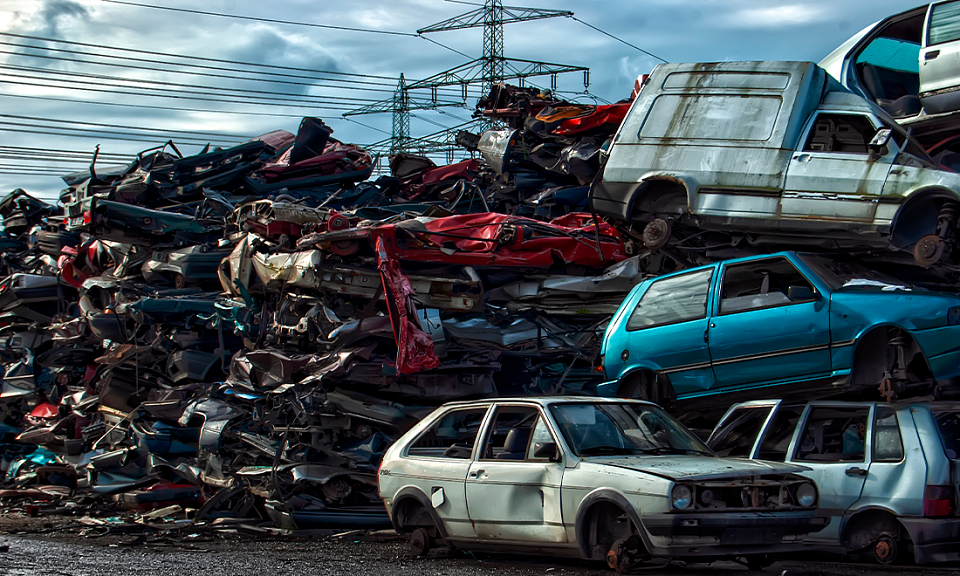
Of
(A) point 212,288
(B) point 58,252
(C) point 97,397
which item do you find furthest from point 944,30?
(B) point 58,252

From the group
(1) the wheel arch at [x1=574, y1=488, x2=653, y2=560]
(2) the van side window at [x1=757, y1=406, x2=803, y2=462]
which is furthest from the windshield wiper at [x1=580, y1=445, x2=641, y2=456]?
(2) the van side window at [x1=757, y1=406, x2=803, y2=462]

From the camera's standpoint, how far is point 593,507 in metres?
6.03

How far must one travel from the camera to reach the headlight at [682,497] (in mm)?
5559

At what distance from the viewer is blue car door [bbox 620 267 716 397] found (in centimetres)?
819

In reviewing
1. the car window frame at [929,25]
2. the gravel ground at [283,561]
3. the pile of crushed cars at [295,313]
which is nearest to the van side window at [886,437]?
the gravel ground at [283,561]

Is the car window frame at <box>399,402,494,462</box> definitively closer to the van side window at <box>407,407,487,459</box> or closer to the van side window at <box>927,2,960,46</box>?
the van side window at <box>407,407,487,459</box>

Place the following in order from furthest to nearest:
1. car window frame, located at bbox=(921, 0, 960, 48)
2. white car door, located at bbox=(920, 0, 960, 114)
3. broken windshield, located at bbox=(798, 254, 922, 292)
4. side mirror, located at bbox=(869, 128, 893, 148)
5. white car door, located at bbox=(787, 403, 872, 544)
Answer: car window frame, located at bbox=(921, 0, 960, 48), white car door, located at bbox=(920, 0, 960, 114), side mirror, located at bbox=(869, 128, 893, 148), broken windshield, located at bbox=(798, 254, 922, 292), white car door, located at bbox=(787, 403, 872, 544)

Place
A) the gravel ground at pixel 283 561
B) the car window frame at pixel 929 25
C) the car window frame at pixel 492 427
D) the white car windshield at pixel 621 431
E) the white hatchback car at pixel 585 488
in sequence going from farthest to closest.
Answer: the car window frame at pixel 929 25, the car window frame at pixel 492 427, the white car windshield at pixel 621 431, the gravel ground at pixel 283 561, the white hatchback car at pixel 585 488

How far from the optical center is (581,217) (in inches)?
521

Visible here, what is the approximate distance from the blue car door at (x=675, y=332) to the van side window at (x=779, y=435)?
965 millimetres

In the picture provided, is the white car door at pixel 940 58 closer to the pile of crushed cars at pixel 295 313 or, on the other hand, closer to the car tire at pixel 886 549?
the pile of crushed cars at pixel 295 313

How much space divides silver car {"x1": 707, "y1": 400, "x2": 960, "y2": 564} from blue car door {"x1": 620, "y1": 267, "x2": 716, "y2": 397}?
1157mm

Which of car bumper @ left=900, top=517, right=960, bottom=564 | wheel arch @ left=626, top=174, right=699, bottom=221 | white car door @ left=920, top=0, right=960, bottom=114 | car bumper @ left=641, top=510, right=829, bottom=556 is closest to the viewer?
car bumper @ left=641, top=510, right=829, bottom=556

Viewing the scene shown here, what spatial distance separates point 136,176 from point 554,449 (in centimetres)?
1470
